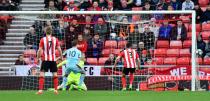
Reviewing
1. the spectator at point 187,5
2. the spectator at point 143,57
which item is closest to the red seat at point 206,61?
the spectator at point 143,57

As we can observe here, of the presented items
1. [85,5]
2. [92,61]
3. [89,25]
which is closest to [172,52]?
[92,61]

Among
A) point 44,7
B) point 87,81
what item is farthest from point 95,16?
point 44,7

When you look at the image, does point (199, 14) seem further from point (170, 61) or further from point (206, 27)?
point (170, 61)

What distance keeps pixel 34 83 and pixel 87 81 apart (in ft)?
5.44

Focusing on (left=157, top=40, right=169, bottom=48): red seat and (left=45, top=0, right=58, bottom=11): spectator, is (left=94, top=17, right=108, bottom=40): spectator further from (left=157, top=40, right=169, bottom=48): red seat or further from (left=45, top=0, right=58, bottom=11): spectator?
(left=45, top=0, right=58, bottom=11): spectator

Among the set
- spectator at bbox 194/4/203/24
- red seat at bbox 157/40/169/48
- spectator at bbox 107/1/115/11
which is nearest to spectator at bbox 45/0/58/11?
spectator at bbox 107/1/115/11

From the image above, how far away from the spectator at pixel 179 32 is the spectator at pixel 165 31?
17cm

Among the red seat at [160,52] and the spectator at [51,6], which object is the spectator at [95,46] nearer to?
the red seat at [160,52]

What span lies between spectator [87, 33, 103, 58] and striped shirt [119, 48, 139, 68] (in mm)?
889

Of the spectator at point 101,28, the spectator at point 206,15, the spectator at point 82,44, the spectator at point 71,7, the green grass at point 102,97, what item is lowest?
the green grass at point 102,97

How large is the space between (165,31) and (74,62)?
319 cm

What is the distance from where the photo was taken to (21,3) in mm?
25703

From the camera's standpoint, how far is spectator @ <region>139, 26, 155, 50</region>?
20578 mm

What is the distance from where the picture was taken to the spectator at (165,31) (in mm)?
20703
